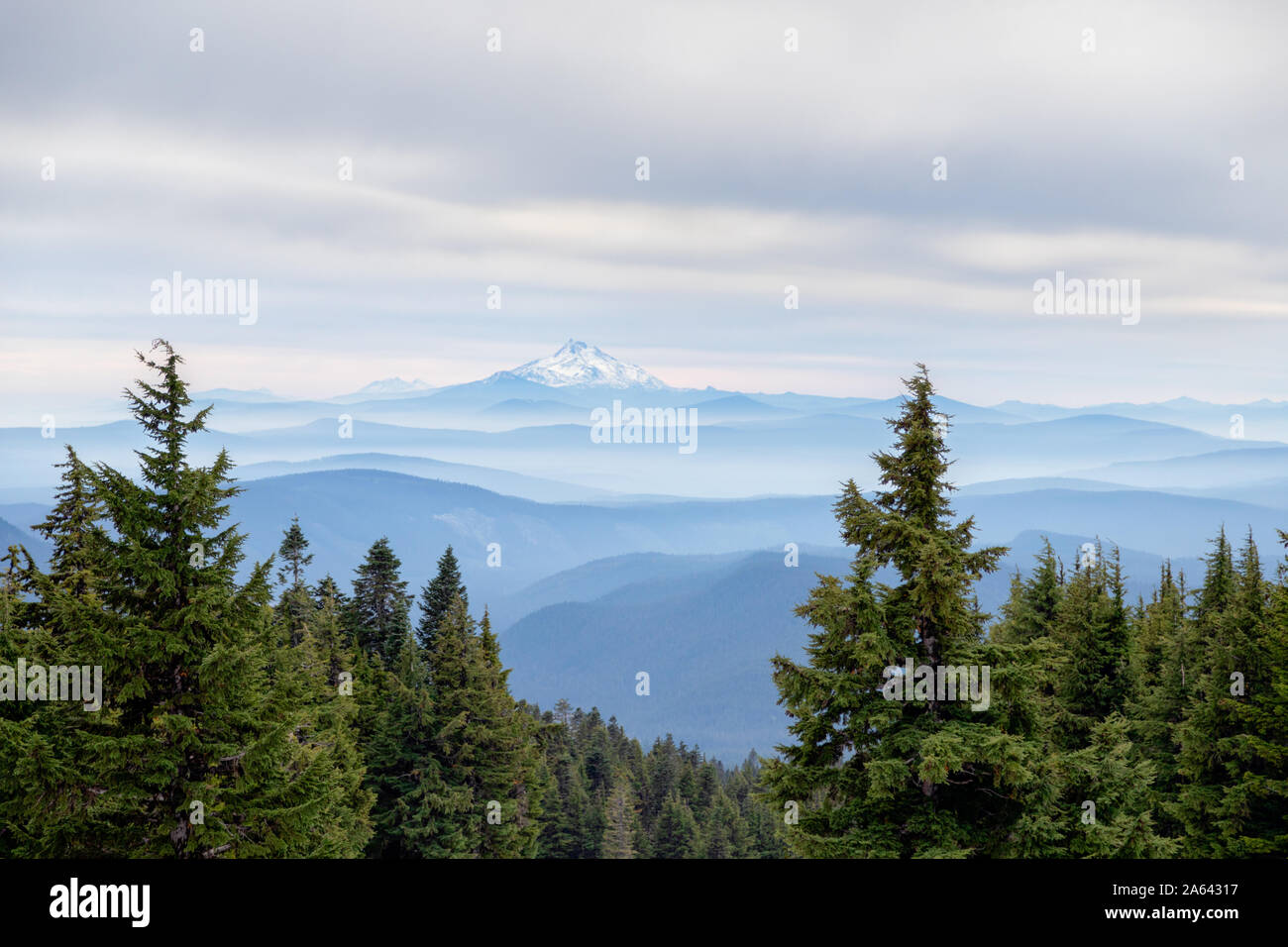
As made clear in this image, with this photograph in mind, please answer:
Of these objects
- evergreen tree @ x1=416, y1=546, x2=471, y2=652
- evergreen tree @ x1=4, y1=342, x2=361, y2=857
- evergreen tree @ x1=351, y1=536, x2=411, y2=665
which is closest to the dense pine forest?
evergreen tree @ x1=4, y1=342, x2=361, y2=857

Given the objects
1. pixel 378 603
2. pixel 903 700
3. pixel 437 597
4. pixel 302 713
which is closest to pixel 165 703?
pixel 302 713

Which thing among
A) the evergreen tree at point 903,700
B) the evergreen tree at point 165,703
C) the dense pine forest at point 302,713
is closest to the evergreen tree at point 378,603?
the dense pine forest at point 302,713

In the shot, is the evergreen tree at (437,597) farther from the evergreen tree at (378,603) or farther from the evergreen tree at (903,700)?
the evergreen tree at (903,700)

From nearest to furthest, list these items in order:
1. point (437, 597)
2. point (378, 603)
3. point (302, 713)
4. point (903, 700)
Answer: point (903, 700) → point (302, 713) → point (437, 597) → point (378, 603)

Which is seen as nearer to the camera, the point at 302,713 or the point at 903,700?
the point at 903,700

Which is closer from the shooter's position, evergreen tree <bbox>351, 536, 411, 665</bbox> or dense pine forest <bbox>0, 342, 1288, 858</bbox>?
dense pine forest <bbox>0, 342, 1288, 858</bbox>

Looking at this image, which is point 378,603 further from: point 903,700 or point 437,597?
point 903,700

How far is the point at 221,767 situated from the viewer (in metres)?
15.3

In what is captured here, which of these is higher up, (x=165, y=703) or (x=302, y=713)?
(x=165, y=703)

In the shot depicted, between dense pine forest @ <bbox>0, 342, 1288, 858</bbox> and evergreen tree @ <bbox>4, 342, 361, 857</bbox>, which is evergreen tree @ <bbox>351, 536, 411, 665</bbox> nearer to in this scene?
dense pine forest @ <bbox>0, 342, 1288, 858</bbox>

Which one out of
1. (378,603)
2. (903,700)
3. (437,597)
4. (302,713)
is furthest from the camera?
(378,603)
